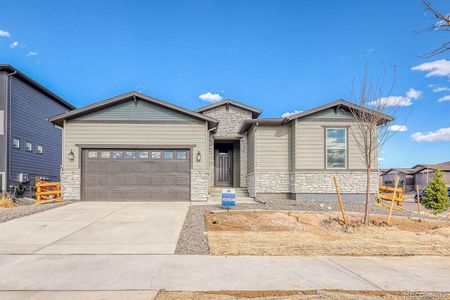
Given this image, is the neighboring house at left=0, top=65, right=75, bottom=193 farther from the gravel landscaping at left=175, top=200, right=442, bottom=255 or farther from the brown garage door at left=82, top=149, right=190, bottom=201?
the gravel landscaping at left=175, top=200, right=442, bottom=255

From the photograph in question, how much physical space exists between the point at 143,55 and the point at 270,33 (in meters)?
7.95

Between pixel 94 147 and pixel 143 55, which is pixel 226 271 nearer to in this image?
pixel 94 147

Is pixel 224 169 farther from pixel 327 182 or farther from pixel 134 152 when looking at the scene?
pixel 327 182

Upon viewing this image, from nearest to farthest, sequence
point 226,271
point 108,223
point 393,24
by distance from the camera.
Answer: point 226,271 < point 108,223 < point 393,24

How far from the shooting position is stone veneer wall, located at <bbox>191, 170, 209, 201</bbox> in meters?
14.4

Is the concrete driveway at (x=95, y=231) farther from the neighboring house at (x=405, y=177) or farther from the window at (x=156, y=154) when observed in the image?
the neighboring house at (x=405, y=177)

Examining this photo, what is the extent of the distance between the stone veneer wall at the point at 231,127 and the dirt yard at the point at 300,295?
13844mm

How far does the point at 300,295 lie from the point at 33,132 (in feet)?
64.8

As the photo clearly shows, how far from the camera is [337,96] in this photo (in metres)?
14.9

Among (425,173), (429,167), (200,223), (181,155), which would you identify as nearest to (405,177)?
(425,173)

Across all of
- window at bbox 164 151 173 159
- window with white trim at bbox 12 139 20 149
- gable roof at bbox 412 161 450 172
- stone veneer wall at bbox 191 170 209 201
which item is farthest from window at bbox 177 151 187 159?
gable roof at bbox 412 161 450 172

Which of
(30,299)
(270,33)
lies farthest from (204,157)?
(30,299)

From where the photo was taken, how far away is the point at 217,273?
16.4ft

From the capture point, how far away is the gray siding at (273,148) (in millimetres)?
15180
